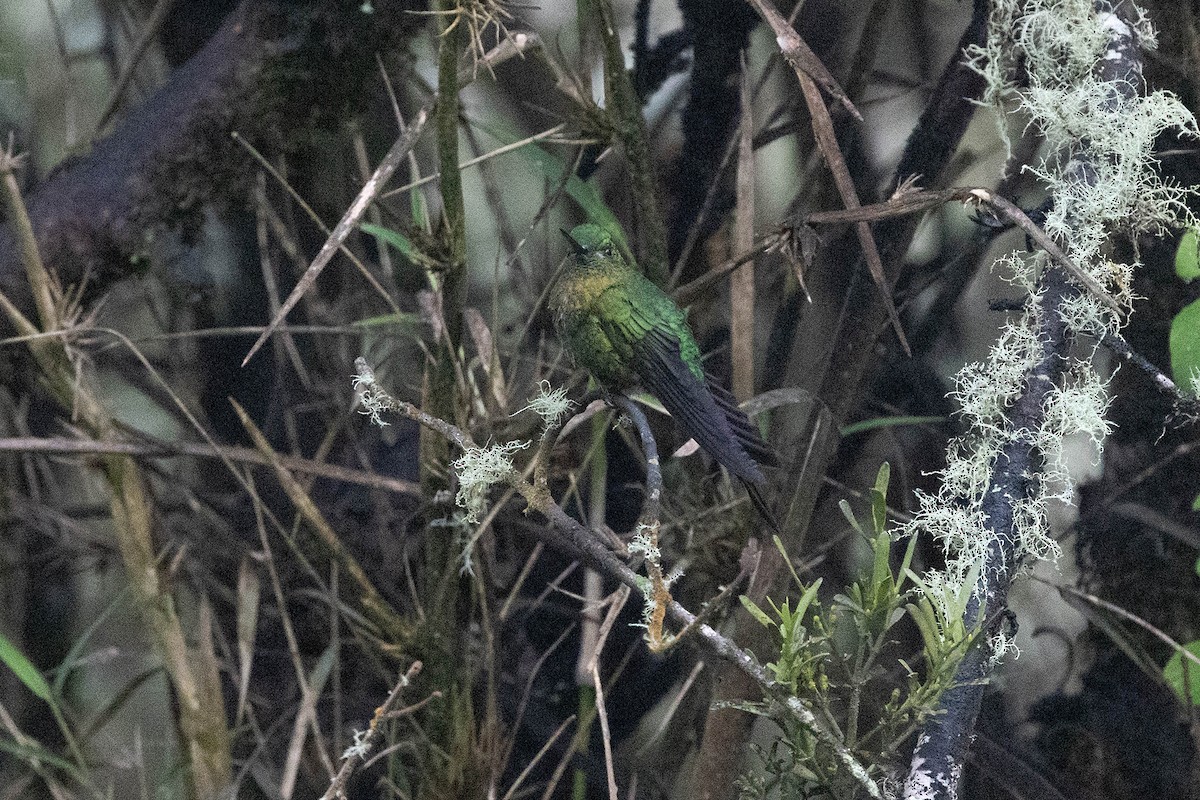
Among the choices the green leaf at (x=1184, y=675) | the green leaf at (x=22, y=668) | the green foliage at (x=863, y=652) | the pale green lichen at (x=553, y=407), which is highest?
the pale green lichen at (x=553, y=407)

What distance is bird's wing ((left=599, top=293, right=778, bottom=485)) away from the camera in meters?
0.64

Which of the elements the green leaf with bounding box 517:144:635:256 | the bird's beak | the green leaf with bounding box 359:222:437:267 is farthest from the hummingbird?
the green leaf with bounding box 517:144:635:256

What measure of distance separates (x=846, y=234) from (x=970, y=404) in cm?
44

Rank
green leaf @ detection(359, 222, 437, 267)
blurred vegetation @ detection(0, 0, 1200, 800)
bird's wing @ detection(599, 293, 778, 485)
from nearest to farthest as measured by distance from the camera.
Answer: bird's wing @ detection(599, 293, 778, 485) < green leaf @ detection(359, 222, 437, 267) < blurred vegetation @ detection(0, 0, 1200, 800)

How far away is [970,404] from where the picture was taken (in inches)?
24.6

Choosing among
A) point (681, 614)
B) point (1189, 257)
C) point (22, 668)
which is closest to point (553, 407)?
point (681, 614)

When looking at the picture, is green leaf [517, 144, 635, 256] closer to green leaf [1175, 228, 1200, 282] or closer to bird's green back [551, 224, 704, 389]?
bird's green back [551, 224, 704, 389]

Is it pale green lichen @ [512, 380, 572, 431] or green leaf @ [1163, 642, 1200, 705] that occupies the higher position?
pale green lichen @ [512, 380, 572, 431]

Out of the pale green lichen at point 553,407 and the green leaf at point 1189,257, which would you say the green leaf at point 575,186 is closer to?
the pale green lichen at point 553,407

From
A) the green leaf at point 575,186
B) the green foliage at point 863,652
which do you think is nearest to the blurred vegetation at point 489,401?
the green leaf at point 575,186

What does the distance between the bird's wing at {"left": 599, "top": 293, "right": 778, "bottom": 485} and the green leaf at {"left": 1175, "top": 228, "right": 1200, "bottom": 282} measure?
0.30m

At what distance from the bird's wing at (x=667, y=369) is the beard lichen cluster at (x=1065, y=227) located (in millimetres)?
126

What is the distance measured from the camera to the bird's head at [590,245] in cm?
67

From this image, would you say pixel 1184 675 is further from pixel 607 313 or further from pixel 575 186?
pixel 575 186
